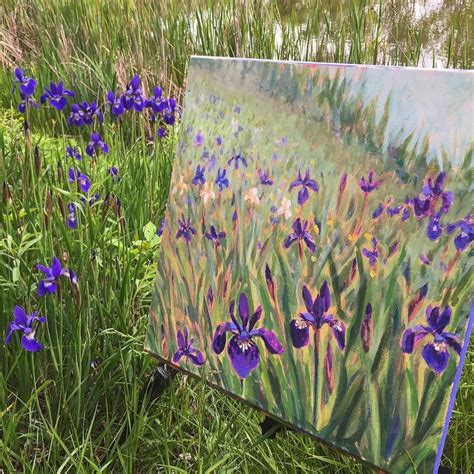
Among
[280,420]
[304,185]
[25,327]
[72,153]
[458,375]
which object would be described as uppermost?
[304,185]

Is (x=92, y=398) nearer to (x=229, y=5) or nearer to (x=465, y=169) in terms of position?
(x=465, y=169)

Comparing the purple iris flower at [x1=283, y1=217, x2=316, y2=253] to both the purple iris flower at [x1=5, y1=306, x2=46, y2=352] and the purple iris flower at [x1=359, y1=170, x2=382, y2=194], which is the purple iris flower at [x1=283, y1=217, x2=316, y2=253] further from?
the purple iris flower at [x1=5, y1=306, x2=46, y2=352]

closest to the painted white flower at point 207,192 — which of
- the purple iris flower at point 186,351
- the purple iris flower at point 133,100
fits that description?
the purple iris flower at point 186,351

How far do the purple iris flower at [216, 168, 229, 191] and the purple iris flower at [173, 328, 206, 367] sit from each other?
32 cm

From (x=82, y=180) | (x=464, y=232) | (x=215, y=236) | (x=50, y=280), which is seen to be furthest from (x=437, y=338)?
(x=82, y=180)

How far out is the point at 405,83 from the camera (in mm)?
931

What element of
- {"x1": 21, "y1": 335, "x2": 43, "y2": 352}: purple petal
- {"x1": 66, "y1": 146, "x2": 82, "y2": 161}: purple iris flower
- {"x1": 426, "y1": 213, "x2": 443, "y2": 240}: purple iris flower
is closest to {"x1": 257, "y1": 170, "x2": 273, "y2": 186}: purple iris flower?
{"x1": 426, "y1": 213, "x2": 443, "y2": 240}: purple iris flower

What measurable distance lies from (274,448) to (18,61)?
376cm

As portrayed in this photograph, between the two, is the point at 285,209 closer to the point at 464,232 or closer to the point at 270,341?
the point at 270,341

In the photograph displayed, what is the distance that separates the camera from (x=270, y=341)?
3.74 feet

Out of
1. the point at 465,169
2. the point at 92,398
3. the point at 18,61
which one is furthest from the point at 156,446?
the point at 18,61

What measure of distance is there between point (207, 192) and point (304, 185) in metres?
0.27

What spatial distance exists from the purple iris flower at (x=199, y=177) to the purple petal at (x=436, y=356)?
60 cm

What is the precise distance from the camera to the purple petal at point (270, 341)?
1.13m
